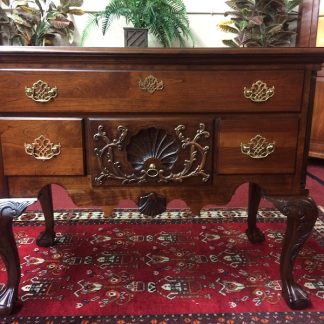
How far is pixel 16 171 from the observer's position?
1.02m

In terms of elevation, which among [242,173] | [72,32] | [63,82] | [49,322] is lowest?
[49,322]

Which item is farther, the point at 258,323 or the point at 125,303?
the point at 125,303

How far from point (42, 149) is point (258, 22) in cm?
194

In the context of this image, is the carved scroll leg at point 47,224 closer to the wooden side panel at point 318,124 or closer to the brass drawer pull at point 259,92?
the brass drawer pull at point 259,92

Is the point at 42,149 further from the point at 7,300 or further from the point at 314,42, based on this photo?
the point at 314,42

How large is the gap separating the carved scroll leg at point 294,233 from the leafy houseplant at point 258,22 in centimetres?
170

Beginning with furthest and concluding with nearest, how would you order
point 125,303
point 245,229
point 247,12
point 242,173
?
point 247,12 → point 245,229 → point 125,303 → point 242,173

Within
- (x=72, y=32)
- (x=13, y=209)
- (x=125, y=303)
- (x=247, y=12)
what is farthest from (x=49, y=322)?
(x=247, y=12)

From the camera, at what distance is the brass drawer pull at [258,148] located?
104 centimetres

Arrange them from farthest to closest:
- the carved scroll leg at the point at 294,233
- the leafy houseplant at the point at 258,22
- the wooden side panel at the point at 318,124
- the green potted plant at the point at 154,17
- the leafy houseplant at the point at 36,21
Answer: the wooden side panel at the point at 318,124 → the leafy houseplant at the point at 258,22 → the leafy houseplant at the point at 36,21 → the green potted plant at the point at 154,17 → the carved scroll leg at the point at 294,233

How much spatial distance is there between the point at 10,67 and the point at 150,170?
491 mm

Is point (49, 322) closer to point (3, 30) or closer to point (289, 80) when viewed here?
point (289, 80)

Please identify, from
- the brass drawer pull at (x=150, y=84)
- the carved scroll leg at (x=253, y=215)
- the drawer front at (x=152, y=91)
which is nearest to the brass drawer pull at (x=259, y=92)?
the drawer front at (x=152, y=91)

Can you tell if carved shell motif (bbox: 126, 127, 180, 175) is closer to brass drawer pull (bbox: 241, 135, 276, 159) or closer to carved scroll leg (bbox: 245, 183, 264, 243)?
brass drawer pull (bbox: 241, 135, 276, 159)
